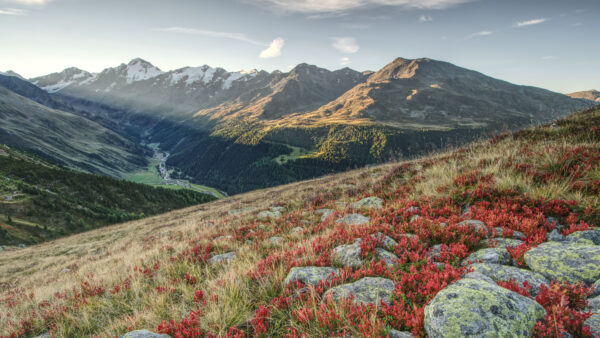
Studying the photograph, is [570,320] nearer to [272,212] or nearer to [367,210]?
[367,210]

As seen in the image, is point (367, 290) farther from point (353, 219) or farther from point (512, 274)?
point (353, 219)

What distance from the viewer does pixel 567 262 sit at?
3760mm

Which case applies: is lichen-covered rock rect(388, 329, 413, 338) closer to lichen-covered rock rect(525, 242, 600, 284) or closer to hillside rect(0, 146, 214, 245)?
lichen-covered rock rect(525, 242, 600, 284)

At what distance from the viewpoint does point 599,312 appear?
2758 mm

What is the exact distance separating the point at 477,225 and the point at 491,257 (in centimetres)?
162

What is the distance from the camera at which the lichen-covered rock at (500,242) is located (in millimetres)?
4746

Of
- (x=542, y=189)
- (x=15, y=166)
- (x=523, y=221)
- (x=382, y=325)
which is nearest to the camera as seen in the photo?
(x=382, y=325)

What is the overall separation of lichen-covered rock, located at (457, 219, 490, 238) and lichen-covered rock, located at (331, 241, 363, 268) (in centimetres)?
260

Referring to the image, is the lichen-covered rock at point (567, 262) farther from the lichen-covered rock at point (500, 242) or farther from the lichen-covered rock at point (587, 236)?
the lichen-covered rock at point (587, 236)

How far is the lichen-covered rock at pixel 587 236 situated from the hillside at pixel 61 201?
220 ft

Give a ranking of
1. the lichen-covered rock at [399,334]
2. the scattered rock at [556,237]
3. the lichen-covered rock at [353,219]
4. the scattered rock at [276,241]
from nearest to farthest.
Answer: the lichen-covered rock at [399,334] → the scattered rock at [556,237] → the scattered rock at [276,241] → the lichen-covered rock at [353,219]

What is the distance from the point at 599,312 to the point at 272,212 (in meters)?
12.0

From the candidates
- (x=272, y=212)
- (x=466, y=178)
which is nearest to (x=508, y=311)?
(x=466, y=178)

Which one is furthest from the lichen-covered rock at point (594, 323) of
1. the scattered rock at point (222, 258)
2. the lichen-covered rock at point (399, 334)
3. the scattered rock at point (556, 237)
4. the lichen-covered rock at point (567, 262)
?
the scattered rock at point (222, 258)
